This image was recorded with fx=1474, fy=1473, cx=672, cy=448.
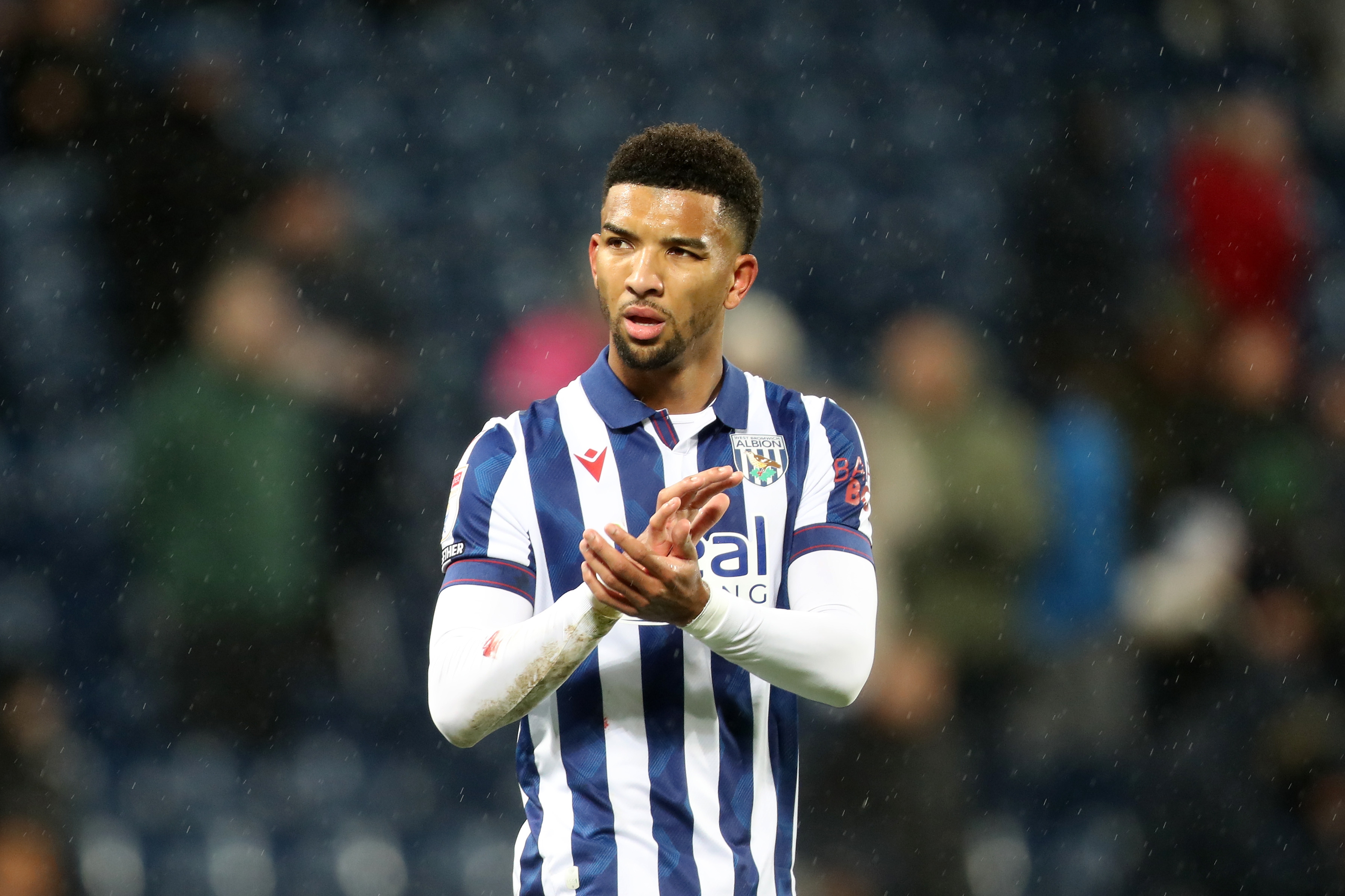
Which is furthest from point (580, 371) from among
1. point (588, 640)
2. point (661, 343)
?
point (588, 640)

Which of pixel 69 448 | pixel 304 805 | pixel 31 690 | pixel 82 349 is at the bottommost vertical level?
pixel 304 805

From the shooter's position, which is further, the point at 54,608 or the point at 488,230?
the point at 488,230

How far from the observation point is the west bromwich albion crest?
2.15m

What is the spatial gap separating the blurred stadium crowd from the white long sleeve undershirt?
7.61ft

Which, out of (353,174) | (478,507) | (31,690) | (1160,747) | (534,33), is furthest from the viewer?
(534,33)

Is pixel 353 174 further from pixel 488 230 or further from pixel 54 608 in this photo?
pixel 54 608

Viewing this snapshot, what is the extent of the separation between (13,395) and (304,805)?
172cm

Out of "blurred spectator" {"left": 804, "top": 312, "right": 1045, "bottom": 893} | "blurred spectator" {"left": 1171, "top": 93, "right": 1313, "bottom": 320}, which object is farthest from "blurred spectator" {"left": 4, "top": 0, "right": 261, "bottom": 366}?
"blurred spectator" {"left": 1171, "top": 93, "right": 1313, "bottom": 320}

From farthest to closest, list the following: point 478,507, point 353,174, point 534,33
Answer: point 534,33 < point 353,174 < point 478,507

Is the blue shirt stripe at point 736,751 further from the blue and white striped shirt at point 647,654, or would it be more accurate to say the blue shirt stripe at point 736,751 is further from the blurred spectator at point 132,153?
the blurred spectator at point 132,153

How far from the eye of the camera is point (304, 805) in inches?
177

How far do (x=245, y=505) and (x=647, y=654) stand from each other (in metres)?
2.65

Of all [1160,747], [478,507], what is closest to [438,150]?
[1160,747]

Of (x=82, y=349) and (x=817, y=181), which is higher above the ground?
(x=817, y=181)
